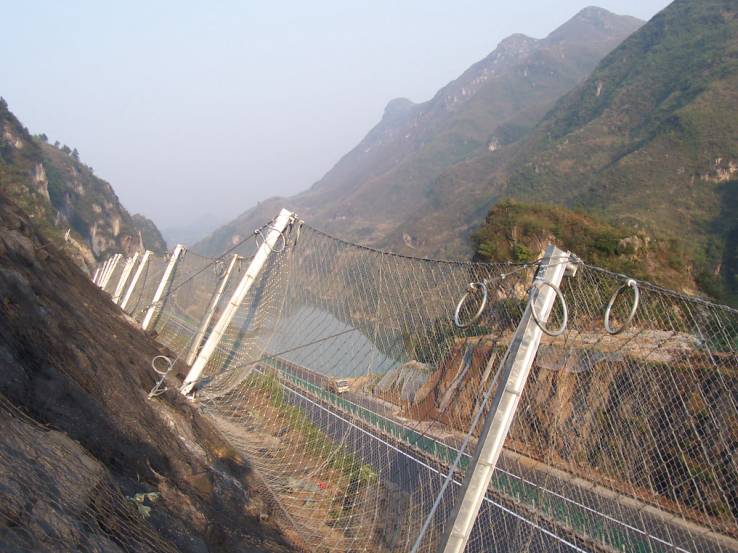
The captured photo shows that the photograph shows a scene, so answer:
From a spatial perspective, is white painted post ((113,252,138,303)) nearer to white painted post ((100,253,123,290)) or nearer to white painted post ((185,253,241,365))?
white painted post ((100,253,123,290))

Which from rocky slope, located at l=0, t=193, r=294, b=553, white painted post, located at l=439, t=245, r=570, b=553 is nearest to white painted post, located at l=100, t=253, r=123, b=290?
rocky slope, located at l=0, t=193, r=294, b=553

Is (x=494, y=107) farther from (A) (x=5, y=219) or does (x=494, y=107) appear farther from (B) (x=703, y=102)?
(A) (x=5, y=219)

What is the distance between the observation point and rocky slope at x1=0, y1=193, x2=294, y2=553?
2262 mm

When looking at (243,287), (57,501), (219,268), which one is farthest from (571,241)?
(57,501)

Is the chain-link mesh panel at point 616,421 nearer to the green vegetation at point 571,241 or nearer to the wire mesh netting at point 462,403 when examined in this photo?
the wire mesh netting at point 462,403

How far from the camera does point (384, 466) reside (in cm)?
595

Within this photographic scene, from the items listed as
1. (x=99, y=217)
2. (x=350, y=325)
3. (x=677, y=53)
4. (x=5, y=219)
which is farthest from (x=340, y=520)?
(x=677, y=53)

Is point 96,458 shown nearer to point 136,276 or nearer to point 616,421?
point 616,421

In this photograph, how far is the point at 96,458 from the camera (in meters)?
3.22

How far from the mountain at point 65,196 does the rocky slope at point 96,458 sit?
30506 millimetres

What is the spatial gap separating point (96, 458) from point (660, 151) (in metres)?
48.3

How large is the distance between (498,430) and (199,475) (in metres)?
2.69

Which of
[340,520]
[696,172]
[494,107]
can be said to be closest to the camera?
[340,520]

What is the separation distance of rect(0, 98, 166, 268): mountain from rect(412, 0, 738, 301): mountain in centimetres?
3499
